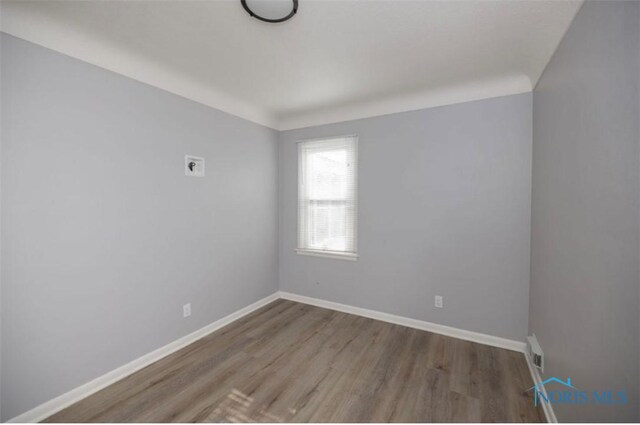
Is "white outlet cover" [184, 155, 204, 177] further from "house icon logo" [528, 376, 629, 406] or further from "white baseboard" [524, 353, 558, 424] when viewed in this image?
"white baseboard" [524, 353, 558, 424]

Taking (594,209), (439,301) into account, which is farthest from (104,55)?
(439,301)

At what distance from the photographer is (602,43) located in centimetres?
120

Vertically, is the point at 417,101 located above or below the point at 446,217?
above

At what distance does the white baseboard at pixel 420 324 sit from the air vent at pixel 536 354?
319 millimetres

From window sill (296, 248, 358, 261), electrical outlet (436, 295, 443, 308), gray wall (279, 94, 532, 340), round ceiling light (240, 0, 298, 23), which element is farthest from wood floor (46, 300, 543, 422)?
round ceiling light (240, 0, 298, 23)

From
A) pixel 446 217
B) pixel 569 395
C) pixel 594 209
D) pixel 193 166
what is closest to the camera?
pixel 594 209

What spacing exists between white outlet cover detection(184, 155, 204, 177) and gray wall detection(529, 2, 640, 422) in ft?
9.59

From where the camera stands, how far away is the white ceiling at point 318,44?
5.29 feet

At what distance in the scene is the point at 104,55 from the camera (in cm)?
199

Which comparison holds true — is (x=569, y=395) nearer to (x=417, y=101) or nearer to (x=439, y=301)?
(x=439, y=301)

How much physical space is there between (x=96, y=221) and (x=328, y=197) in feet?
7.81

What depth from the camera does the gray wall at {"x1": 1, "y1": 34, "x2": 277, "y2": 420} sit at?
5.28 ft

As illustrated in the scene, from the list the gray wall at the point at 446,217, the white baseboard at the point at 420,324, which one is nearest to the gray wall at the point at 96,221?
the white baseboard at the point at 420,324

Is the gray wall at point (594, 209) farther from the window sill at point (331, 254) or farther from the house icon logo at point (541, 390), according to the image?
the window sill at point (331, 254)
